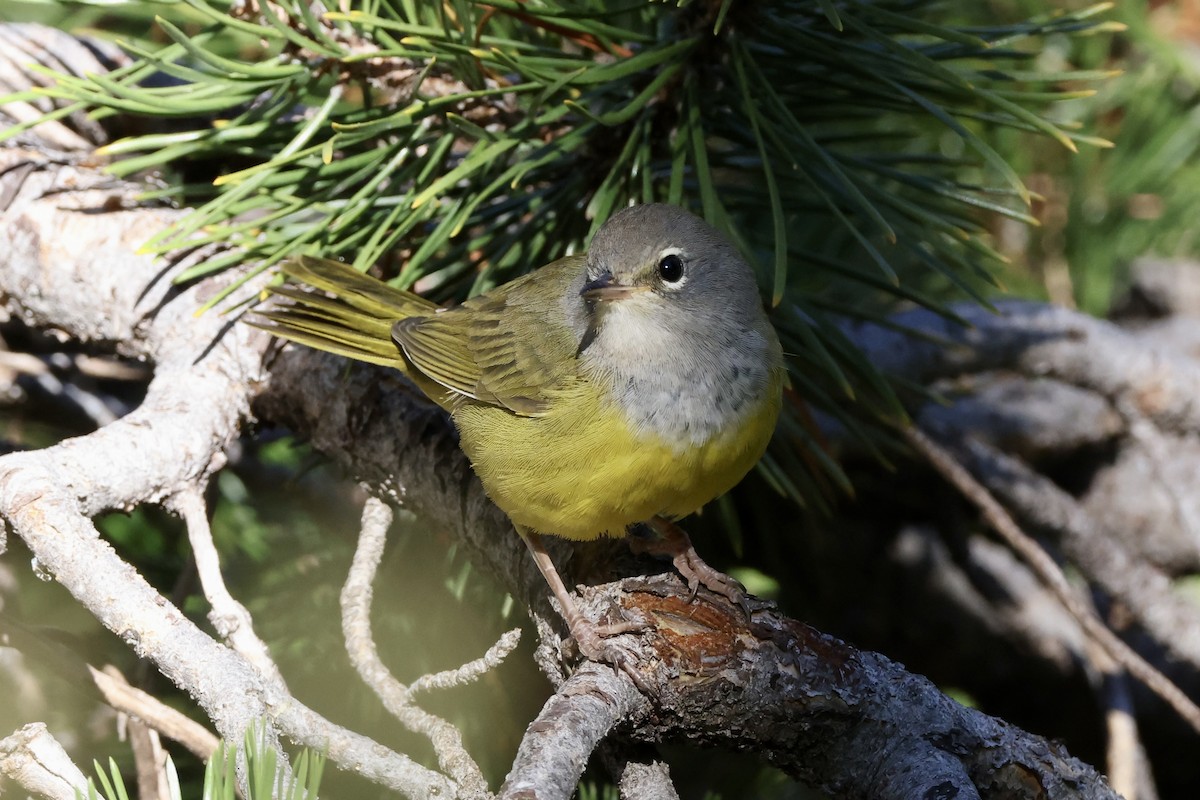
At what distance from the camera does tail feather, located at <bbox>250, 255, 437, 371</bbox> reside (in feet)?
8.13

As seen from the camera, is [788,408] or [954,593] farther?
[954,593]

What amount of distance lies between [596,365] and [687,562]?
542mm

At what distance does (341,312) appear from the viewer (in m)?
2.60

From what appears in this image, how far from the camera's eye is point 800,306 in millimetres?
2629

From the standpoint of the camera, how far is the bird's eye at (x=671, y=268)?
8.06 ft

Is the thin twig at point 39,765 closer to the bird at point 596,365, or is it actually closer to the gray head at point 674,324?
the bird at point 596,365

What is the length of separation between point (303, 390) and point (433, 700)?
0.90 meters

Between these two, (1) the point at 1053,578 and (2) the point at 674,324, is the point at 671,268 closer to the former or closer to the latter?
(2) the point at 674,324

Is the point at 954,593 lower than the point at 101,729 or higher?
higher

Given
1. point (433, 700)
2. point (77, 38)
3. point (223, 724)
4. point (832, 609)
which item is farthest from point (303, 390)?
point (832, 609)

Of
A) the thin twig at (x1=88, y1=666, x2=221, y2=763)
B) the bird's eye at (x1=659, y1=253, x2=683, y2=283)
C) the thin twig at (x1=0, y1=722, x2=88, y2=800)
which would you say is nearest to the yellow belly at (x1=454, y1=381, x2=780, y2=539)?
the bird's eye at (x1=659, y1=253, x2=683, y2=283)

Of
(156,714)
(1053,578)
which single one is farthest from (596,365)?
(1053,578)

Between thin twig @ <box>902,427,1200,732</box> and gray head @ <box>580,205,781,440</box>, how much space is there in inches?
20.0

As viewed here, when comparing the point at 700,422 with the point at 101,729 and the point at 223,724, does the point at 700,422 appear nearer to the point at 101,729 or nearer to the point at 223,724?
the point at 223,724
